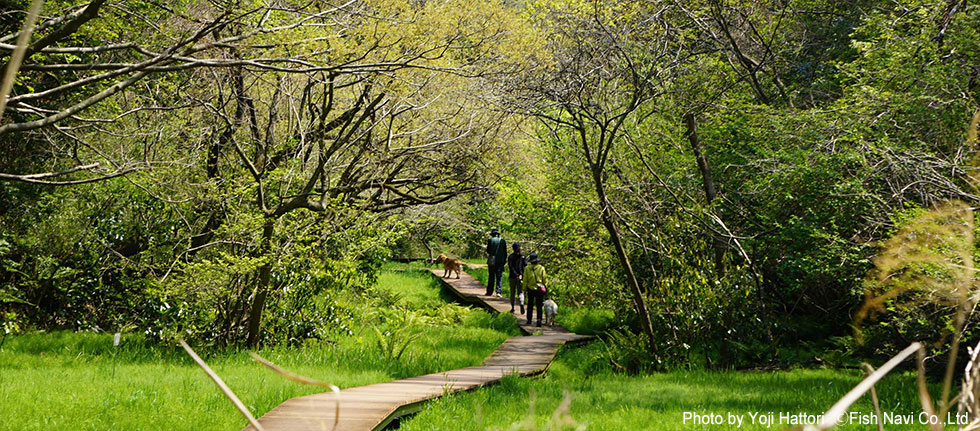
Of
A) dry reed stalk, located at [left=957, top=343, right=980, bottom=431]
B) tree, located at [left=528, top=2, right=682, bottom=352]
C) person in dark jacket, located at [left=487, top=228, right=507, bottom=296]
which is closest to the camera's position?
dry reed stalk, located at [left=957, top=343, right=980, bottom=431]

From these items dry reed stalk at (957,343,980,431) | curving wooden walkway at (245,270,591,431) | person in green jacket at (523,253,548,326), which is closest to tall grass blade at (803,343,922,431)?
dry reed stalk at (957,343,980,431)

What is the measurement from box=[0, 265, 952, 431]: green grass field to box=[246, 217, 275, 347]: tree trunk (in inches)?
16.5

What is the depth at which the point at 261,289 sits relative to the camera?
11.3 meters

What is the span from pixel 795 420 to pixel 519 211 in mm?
14602

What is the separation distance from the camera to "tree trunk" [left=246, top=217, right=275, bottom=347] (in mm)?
11102

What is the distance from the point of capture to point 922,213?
766 centimetres

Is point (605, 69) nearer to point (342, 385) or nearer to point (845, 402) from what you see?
point (342, 385)

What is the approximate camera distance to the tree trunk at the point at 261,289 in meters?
11.1

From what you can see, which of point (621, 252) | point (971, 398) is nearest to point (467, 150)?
point (621, 252)

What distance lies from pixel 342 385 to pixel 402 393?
3.26 feet

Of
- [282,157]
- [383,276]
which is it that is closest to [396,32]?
[282,157]

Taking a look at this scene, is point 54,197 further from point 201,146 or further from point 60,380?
point 60,380

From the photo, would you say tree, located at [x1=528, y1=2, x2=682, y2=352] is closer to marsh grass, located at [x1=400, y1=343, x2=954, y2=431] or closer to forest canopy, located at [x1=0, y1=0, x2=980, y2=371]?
forest canopy, located at [x1=0, y1=0, x2=980, y2=371]

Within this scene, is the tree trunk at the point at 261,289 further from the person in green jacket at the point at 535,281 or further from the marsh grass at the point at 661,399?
the person in green jacket at the point at 535,281
